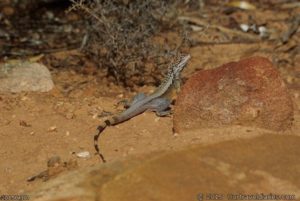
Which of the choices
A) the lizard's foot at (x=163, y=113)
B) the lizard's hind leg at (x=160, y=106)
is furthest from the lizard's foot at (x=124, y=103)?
the lizard's foot at (x=163, y=113)

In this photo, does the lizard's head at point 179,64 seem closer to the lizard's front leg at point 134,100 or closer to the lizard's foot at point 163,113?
the lizard's front leg at point 134,100

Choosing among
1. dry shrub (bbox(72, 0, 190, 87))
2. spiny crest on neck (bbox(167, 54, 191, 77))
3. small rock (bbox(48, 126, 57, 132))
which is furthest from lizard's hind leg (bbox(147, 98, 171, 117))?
small rock (bbox(48, 126, 57, 132))

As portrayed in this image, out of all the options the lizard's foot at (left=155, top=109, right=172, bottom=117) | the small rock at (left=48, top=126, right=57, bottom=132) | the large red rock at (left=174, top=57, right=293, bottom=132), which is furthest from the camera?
the lizard's foot at (left=155, top=109, right=172, bottom=117)

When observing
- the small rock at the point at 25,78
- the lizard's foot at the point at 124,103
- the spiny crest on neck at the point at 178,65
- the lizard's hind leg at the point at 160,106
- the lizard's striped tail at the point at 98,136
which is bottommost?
the small rock at the point at 25,78

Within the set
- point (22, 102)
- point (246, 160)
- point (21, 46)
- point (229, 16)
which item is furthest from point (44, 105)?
point (229, 16)

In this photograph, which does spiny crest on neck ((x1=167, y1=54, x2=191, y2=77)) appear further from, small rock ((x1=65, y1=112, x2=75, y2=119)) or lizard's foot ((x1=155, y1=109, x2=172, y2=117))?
small rock ((x1=65, y1=112, x2=75, y2=119))

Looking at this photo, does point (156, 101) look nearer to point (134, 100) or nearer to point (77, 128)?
point (134, 100)
